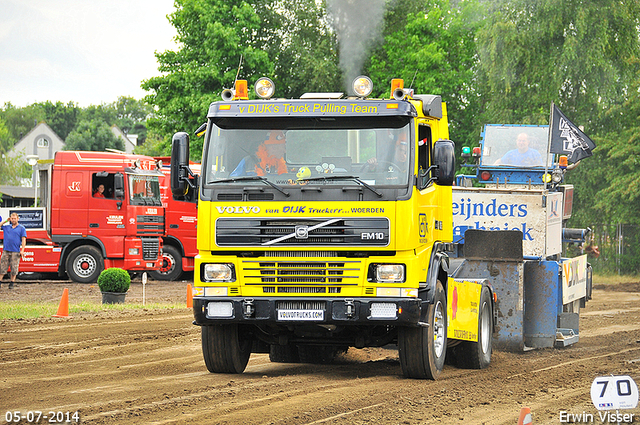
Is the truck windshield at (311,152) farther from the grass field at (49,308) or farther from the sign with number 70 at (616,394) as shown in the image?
the grass field at (49,308)

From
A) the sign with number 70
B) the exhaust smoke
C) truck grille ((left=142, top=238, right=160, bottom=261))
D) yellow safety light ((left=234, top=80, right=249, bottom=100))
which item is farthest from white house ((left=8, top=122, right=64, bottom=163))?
the sign with number 70

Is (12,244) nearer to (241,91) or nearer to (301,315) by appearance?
(241,91)

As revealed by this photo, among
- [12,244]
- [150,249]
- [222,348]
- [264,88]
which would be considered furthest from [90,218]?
[264,88]

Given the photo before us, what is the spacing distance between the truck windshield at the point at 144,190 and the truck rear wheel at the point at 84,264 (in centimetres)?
192

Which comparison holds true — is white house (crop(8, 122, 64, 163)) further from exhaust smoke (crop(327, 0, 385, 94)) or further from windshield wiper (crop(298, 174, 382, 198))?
windshield wiper (crop(298, 174, 382, 198))

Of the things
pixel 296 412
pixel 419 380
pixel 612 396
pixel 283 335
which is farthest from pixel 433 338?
pixel 612 396

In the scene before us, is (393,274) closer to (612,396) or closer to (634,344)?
(612,396)

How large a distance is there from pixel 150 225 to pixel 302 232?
17.8 meters

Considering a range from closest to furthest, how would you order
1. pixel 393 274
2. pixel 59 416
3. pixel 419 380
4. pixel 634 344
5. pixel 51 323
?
pixel 59 416 < pixel 393 274 < pixel 419 380 < pixel 634 344 < pixel 51 323

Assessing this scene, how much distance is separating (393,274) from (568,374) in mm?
3061

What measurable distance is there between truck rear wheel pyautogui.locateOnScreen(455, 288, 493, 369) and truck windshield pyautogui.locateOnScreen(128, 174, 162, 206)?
619 inches

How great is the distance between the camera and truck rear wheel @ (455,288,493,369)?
37.4 feet

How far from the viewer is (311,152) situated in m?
9.33

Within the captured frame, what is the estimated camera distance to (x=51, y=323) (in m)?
15.8
